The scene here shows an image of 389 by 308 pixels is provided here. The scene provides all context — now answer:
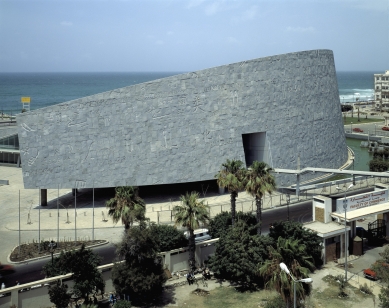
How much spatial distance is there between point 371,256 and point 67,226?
83.6ft

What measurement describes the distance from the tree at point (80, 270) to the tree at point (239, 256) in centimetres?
777

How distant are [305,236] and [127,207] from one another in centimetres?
1219

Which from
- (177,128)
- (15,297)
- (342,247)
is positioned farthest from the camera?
(177,128)

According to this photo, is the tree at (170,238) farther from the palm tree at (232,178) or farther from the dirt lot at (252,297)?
the palm tree at (232,178)

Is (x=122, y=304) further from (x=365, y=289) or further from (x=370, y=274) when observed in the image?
(x=370, y=274)

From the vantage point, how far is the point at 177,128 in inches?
1960

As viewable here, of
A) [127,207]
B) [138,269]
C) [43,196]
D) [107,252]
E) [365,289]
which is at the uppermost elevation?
[127,207]

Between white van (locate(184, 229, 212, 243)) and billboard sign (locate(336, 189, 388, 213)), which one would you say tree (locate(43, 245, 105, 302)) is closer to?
white van (locate(184, 229, 212, 243))

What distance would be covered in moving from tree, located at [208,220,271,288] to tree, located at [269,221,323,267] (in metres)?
1.88

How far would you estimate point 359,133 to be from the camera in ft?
324

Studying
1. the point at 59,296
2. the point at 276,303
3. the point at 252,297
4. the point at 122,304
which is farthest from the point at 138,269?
the point at 276,303

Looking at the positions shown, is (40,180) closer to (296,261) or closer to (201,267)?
(201,267)

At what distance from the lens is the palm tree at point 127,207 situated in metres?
30.7

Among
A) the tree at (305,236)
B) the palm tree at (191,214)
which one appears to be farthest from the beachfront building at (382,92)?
the palm tree at (191,214)
